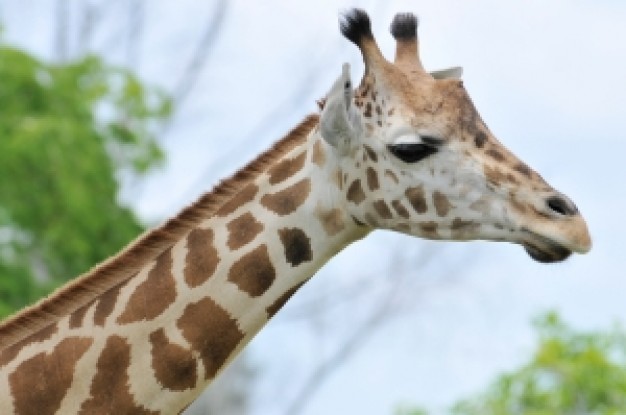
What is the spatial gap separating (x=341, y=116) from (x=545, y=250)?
88 centimetres

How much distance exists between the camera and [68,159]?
685 inches

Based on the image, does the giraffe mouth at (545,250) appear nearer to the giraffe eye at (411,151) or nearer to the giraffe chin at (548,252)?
the giraffe chin at (548,252)

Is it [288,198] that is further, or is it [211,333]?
[288,198]

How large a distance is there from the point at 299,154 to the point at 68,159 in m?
10.8

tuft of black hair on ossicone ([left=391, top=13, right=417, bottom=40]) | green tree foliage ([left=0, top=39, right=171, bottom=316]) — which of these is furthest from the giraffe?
green tree foliage ([left=0, top=39, right=171, bottom=316])

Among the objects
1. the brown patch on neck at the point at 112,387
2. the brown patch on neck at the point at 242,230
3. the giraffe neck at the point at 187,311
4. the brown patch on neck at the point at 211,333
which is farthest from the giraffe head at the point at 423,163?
the brown patch on neck at the point at 112,387

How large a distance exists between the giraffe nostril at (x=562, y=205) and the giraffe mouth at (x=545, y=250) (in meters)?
0.11

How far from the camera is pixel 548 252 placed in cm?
633

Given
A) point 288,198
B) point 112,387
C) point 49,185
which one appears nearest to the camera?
point 112,387

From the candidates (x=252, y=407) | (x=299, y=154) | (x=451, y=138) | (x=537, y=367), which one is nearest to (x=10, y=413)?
(x=299, y=154)

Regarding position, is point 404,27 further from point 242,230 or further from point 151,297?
point 151,297

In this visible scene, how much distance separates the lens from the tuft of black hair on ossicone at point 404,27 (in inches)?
281

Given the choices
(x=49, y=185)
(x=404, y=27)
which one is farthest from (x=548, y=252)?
Answer: (x=49, y=185)

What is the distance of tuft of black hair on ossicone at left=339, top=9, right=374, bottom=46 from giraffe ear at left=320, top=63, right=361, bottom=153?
0.26 meters
